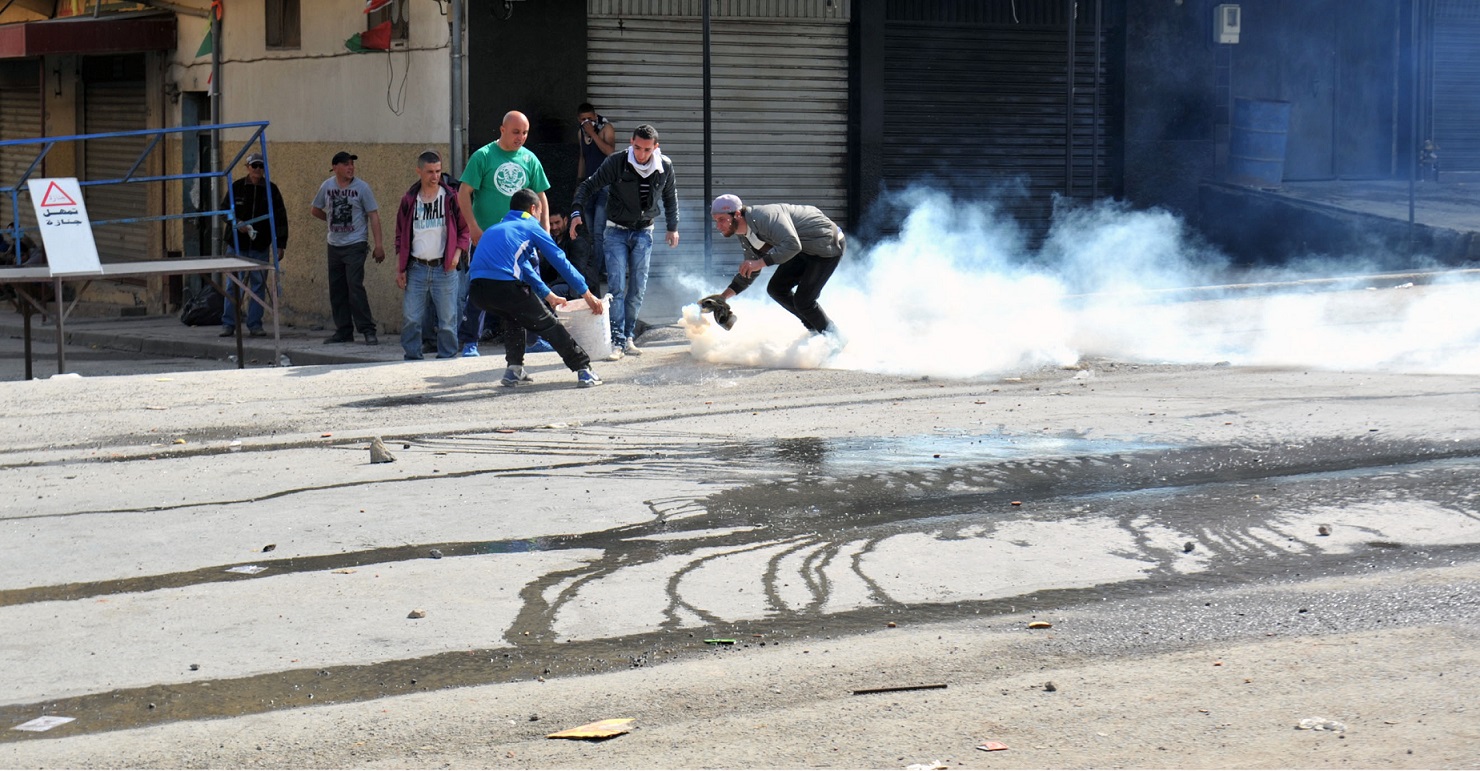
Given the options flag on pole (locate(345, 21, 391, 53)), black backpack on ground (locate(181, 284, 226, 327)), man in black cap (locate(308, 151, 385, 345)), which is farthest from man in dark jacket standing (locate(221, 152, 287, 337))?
flag on pole (locate(345, 21, 391, 53))

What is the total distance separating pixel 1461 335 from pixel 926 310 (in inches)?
163

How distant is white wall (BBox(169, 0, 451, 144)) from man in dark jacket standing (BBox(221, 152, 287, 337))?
1069 millimetres

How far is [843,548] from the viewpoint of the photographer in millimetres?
6223

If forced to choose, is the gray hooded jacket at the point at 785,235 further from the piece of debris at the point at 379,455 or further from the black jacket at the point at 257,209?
the black jacket at the point at 257,209

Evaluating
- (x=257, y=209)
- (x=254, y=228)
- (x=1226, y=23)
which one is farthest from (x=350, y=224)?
(x=1226, y=23)

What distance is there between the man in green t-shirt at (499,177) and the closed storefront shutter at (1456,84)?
1416cm

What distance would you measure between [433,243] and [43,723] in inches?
312

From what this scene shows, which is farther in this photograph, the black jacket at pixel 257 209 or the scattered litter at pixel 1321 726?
the black jacket at pixel 257 209

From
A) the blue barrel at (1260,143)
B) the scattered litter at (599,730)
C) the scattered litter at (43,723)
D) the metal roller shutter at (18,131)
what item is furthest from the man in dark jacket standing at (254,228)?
the scattered litter at (599,730)

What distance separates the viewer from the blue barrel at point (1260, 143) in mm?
18859

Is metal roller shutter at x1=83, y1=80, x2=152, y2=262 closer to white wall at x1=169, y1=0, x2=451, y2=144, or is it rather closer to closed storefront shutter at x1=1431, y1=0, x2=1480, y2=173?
white wall at x1=169, y1=0, x2=451, y2=144

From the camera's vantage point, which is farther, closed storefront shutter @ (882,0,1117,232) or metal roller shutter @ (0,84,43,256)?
metal roller shutter @ (0,84,43,256)

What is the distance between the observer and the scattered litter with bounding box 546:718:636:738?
4.29m

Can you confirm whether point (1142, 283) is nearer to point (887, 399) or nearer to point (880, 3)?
point (880, 3)
